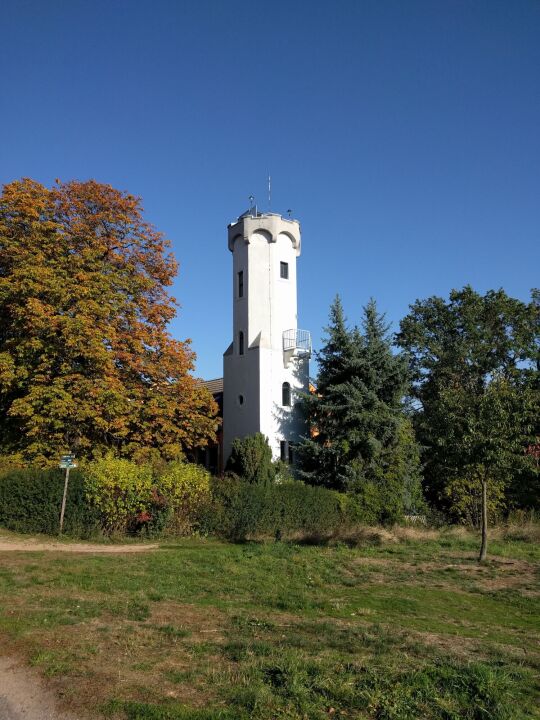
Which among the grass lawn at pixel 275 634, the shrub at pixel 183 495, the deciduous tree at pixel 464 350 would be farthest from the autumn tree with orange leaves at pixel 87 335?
the deciduous tree at pixel 464 350

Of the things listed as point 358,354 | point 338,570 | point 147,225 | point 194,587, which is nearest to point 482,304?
point 358,354

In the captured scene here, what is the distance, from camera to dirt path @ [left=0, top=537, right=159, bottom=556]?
17.2 m

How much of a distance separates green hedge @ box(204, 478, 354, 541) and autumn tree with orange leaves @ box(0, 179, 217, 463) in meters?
4.41

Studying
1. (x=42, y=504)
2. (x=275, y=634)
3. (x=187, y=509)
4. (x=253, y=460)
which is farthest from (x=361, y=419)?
(x=275, y=634)

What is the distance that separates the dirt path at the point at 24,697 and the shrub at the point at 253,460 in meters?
20.6

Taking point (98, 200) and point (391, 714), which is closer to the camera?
point (391, 714)

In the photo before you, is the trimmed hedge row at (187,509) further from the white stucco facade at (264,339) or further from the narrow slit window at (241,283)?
the narrow slit window at (241,283)

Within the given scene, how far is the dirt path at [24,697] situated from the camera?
541 cm

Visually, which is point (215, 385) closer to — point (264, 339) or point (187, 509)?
point (264, 339)

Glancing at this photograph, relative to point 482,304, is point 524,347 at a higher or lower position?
lower

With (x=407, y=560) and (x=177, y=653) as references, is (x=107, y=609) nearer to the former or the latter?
(x=177, y=653)

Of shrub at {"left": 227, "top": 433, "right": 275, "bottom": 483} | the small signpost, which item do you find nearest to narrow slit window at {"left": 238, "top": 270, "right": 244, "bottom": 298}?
shrub at {"left": 227, "top": 433, "right": 275, "bottom": 483}

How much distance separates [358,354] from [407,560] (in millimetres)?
14426

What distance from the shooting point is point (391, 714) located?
5359 millimetres
